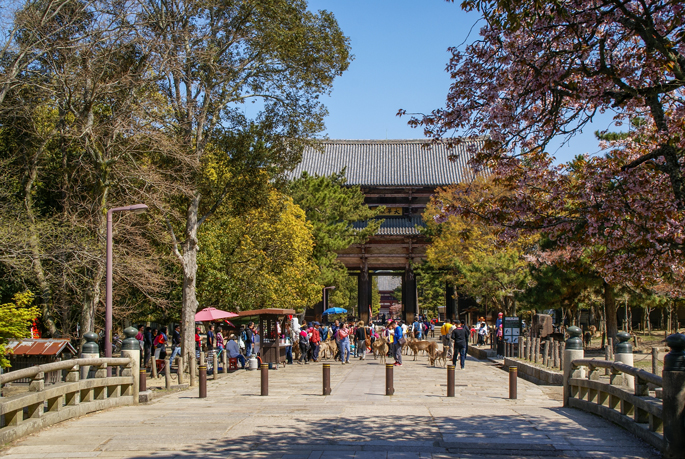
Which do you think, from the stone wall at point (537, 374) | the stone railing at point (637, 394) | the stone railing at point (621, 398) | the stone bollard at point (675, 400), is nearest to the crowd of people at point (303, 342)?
the stone wall at point (537, 374)

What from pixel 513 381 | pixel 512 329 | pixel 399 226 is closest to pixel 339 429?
pixel 513 381

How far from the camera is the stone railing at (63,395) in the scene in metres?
8.92

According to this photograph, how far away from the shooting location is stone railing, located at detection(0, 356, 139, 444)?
351 inches

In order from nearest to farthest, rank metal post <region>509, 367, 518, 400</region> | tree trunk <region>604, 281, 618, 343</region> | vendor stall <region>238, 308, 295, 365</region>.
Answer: metal post <region>509, 367, 518, 400</region> < vendor stall <region>238, 308, 295, 365</region> < tree trunk <region>604, 281, 618, 343</region>

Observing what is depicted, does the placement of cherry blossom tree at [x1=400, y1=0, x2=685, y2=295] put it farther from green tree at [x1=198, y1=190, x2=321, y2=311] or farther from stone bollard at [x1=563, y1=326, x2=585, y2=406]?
green tree at [x1=198, y1=190, x2=321, y2=311]

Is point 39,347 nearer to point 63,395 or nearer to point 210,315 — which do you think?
point 63,395

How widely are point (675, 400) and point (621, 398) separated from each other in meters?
2.56

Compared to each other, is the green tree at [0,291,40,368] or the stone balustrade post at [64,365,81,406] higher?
the green tree at [0,291,40,368]

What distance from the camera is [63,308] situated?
21.8 meters

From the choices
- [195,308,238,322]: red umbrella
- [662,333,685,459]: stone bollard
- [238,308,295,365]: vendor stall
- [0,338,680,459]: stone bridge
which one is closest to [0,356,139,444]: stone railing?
[0,338,680,459]: stone bridge

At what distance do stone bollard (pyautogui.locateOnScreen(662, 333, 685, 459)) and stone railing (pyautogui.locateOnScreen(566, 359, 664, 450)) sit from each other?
0.36 meters

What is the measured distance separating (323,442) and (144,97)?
14.6 m

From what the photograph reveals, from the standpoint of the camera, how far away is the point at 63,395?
35.0ft

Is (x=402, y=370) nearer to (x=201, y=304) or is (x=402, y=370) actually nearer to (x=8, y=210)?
(x=201, y=304)
